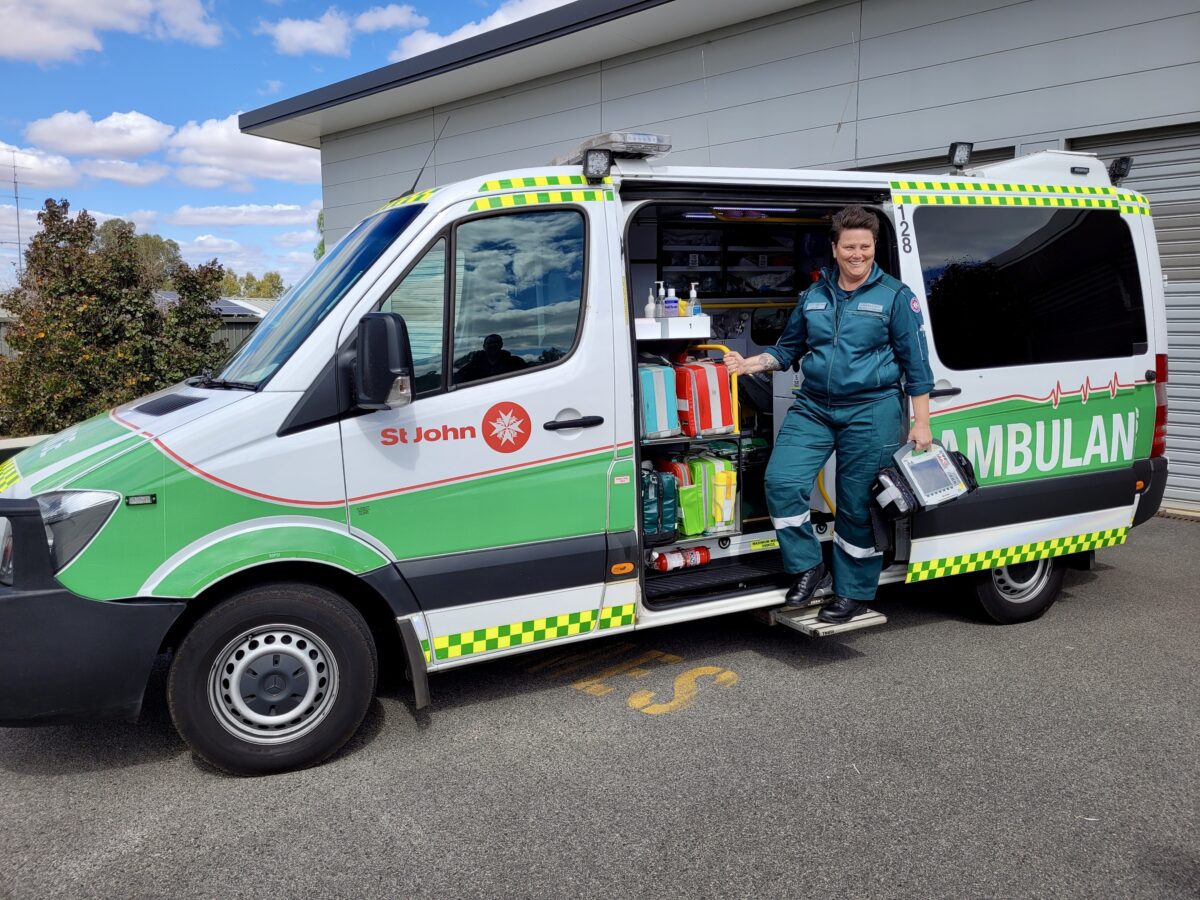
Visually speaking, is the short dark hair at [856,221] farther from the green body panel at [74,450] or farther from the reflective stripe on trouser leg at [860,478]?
the green body panel at [74,450]

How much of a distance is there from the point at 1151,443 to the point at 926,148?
459 centimetres

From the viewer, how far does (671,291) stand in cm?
468

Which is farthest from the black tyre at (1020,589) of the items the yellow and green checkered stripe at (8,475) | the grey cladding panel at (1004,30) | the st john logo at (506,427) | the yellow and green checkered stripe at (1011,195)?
the grey cladding panel at (1004,30)

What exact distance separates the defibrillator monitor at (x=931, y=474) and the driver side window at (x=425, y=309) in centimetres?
225

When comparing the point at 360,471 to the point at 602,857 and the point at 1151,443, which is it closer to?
the point at 602,857

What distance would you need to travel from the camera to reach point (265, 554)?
3389 millimetres

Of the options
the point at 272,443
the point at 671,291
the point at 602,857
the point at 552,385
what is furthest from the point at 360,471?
the point at 671,291

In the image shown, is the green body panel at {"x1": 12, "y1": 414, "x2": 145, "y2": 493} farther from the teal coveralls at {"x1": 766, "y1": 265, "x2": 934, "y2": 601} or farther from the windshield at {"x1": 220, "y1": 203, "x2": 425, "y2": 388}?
the teal coveralls at {"x1": 766, "y1": 265, "x2": 934, "y2": 601}

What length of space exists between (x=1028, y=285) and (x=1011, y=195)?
0.49 m

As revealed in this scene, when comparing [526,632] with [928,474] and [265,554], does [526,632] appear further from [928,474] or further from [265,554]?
[928,474]

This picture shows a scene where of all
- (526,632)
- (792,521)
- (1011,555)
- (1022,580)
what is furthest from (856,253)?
(526,632)

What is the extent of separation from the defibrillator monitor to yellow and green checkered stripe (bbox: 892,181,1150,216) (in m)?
1.31

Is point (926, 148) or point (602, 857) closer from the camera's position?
point (602, 857)

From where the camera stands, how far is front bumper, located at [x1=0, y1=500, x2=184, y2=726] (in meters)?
3.12
